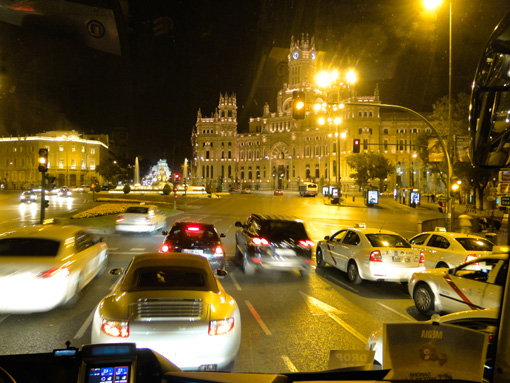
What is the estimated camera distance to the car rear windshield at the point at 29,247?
Result: 7906mm

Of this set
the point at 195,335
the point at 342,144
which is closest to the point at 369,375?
the point at 195,335

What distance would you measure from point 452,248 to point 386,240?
2.12m

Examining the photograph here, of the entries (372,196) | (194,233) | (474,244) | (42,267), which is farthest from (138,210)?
(372,196)

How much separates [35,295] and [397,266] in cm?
812

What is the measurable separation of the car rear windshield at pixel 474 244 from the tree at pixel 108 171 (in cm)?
10506

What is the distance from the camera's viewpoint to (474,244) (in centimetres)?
→ 1175

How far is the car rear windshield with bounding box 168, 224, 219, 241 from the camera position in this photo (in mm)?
11688

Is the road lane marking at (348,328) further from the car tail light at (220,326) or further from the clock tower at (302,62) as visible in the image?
the clock tower at (302,62)

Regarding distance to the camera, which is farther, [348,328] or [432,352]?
[348,328]

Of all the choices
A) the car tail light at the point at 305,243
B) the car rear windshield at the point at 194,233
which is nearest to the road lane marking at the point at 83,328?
the car rear windshield at the point at 194,233

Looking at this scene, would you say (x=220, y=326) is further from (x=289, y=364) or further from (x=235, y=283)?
(x=235, y=283)

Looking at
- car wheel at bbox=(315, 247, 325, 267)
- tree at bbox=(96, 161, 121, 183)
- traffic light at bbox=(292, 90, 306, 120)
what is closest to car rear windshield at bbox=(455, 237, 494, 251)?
car wheel at bbox=(315, 247, 325, 267)

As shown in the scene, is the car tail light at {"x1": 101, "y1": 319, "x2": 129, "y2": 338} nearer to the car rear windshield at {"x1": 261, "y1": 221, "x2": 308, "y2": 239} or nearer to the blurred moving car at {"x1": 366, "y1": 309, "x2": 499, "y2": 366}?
the blurred moving car at {"x1": 366, "y1": 309, "x2": 499, "y2": 366}

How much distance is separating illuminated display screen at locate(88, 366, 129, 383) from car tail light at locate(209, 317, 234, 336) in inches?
86.6
